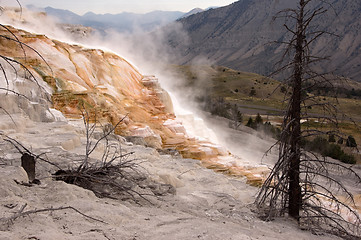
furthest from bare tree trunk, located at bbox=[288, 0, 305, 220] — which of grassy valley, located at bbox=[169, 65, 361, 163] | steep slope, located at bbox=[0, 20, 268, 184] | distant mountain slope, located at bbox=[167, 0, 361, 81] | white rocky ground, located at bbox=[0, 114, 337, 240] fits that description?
distant mountain slope, located at bbox=[167, 0, 361, 81]

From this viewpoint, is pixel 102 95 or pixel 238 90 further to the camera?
pixel 238 90

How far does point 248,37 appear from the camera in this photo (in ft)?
442

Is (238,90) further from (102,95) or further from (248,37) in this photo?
(248,37)

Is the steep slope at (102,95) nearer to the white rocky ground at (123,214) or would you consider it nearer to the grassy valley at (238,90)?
the white rocky ground at (123,214)

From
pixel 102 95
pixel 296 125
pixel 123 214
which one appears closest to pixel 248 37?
pixel 102 95

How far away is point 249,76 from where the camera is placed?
7888 centimetres

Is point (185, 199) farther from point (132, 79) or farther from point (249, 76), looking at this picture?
point (249, 76)

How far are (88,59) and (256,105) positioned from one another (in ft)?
146

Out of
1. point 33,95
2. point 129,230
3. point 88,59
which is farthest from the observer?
point 88,59

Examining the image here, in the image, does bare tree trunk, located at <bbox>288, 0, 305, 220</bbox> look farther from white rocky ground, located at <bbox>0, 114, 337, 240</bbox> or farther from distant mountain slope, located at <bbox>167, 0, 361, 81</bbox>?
distant mountain slope, located at <bbox>167, 0, 361, 81</bbox>

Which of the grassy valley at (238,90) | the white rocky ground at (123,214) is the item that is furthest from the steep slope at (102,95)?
the grassy valley at (238,90)

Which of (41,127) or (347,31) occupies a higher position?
(347,31)

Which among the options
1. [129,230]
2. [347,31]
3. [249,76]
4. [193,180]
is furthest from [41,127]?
[347,31]

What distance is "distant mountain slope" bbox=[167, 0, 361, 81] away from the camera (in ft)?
318
